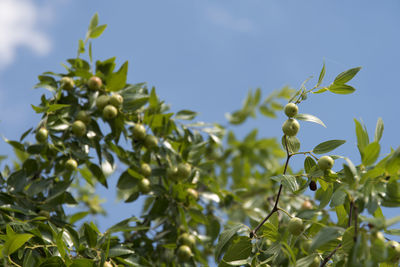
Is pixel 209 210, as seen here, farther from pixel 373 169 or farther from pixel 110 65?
pixel 373 169

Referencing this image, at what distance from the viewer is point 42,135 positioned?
2664mm

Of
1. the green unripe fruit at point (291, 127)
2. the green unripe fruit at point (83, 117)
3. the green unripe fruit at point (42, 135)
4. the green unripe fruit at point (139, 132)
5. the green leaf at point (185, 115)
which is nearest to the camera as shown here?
the green unripe fruit at point (291, 127)

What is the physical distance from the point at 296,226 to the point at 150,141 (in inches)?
55.3

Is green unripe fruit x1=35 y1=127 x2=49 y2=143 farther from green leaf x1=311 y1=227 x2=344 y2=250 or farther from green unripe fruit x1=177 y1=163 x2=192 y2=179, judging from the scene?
green leaf x1=311 y1=227 x2=344 y2=250

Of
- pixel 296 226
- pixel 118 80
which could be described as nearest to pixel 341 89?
pixel 296 226

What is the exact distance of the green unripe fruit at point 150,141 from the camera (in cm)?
291

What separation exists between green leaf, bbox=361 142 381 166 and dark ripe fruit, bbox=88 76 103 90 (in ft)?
6.11

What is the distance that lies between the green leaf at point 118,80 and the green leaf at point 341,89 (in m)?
1.43

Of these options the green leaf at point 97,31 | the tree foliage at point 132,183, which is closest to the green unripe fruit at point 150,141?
the tree foliage at point 132,183

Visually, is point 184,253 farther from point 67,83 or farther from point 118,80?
point 67,83

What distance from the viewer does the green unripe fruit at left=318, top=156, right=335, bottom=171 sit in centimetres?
175

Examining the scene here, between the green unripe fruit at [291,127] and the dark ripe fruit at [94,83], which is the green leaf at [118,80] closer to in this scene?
the dark ripe fruit at [94,83]

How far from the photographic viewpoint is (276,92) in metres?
5.06

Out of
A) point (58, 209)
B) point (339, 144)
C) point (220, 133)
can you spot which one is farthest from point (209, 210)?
point (339, 144)
